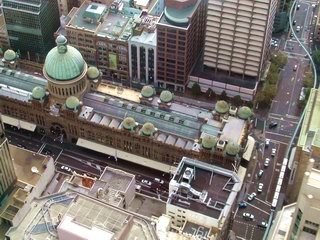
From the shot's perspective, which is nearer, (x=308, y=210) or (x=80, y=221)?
(x=80, y=221)

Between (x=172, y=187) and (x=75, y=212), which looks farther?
(x=172, y=187)

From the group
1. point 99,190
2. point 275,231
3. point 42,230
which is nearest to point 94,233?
point 42,230

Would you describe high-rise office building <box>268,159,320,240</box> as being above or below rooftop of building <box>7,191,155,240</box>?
above

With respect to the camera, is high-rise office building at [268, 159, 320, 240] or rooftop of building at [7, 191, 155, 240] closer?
rooftop of building at [7, 191, 155, 240]

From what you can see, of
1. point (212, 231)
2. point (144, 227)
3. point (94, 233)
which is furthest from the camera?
point (212, 231)

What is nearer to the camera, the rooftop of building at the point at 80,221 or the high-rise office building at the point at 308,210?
the rooftop of building at the point at 80,221

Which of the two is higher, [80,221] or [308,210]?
[308,210]

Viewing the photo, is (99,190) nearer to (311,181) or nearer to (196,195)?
(196,195)

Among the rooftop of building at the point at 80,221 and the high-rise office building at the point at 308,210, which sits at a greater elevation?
the high-rise office building at the point at 308,210
